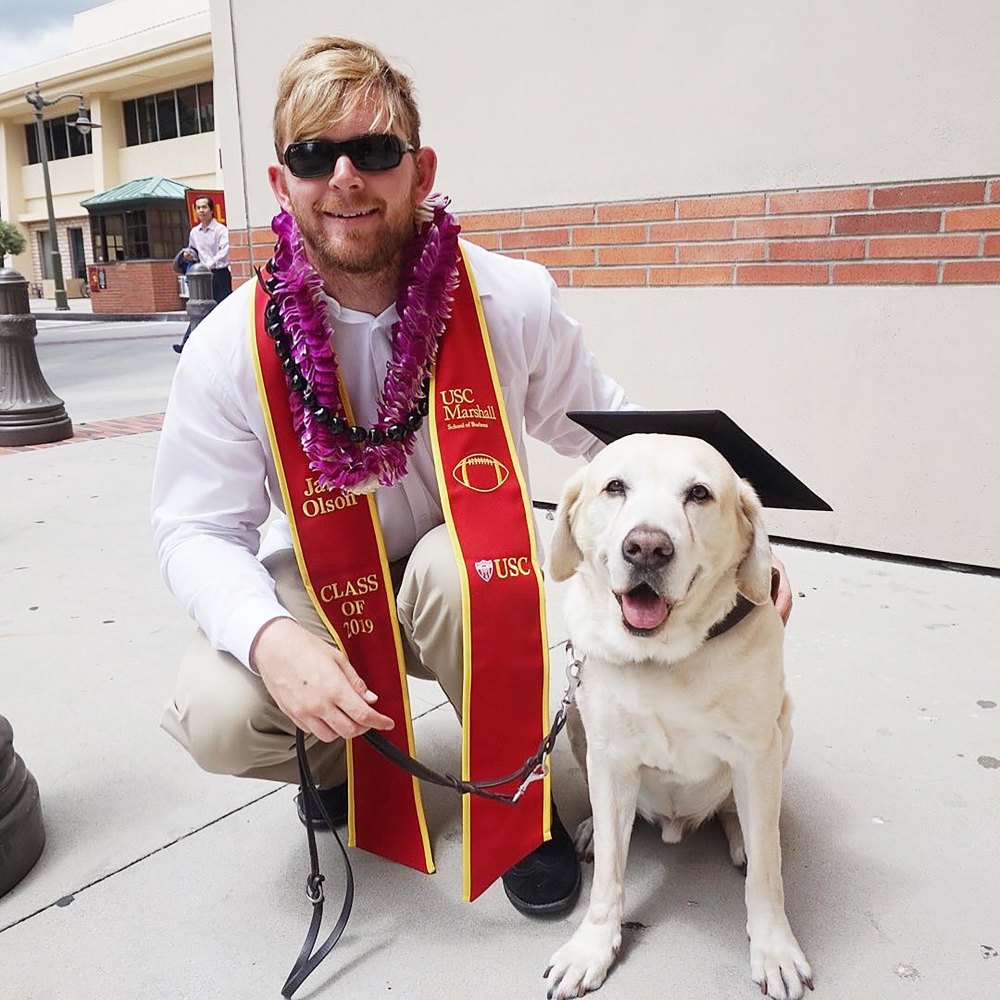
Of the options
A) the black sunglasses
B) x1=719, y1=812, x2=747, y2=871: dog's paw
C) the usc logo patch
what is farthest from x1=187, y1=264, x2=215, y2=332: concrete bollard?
x1=719, y1=812, x2=747, y2=871: dog's paw

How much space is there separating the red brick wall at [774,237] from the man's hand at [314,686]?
9.35 ft

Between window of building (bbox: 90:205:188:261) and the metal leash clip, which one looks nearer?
the metal leash clip

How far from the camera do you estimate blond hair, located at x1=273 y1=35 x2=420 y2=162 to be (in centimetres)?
188

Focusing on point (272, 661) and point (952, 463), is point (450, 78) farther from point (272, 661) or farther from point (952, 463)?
point (272, 661)

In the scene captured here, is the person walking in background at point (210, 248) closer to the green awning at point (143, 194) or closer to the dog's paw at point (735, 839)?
the dog's paw at point (735, 839)

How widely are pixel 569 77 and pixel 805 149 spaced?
1179mm

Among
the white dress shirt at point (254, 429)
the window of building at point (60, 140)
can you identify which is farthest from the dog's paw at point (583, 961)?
the window of building at point (60, 140)

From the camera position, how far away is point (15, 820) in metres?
1.97

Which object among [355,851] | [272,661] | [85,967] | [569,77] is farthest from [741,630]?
[569,77]

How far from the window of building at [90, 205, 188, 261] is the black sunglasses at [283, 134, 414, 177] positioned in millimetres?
25136

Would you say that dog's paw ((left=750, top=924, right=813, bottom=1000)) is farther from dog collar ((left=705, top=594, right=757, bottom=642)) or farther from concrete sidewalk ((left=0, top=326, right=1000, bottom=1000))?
dog collar ((left=705, top=594, right=757, bottom=642))

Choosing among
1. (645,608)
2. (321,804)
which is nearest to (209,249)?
(321,804)

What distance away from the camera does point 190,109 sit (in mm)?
27688

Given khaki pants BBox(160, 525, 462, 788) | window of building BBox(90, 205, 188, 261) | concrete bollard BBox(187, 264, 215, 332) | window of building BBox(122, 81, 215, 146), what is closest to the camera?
khaki pants BBox(160, 525, 462, 788)
